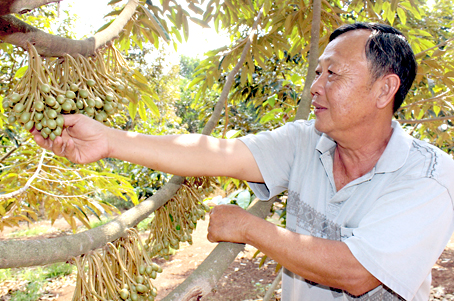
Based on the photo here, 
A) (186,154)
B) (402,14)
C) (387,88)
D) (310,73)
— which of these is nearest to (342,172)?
(387,88)

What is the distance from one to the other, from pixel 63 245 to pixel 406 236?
103 cm

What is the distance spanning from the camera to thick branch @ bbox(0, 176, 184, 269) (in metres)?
0.79

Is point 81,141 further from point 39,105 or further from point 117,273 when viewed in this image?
point 117,273

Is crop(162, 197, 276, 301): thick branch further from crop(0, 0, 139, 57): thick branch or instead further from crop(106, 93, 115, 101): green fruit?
crop(0, 0, 139, 57): thick branch

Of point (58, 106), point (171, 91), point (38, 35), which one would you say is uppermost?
point (38, 35)

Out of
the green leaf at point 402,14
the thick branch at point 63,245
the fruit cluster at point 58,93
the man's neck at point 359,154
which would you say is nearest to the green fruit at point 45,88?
the fruit cluster at point 58,93

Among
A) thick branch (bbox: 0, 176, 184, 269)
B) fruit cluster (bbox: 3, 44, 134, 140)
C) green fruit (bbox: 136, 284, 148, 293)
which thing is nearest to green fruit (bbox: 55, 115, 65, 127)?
fruit cluster (bbox: 3, 44, 134, 140)

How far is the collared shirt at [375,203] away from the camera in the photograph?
99 centimetres

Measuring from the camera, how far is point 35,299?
415cm

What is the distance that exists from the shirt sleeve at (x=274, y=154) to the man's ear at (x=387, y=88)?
0.38 m

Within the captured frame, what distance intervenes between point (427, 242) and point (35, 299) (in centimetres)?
472

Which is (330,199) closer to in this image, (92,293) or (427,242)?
(427,242)

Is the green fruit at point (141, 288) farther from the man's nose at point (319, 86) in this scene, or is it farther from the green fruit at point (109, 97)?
the man's nose at point (319, 86)

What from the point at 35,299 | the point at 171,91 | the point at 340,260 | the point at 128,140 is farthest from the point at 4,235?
the point at 340,260
